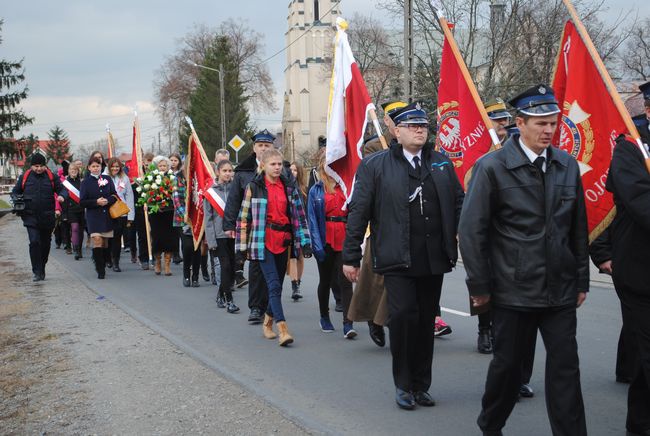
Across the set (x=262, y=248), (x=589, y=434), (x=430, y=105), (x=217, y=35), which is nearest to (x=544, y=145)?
(x=589, y=434)

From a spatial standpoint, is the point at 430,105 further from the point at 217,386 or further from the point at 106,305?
the point at 217,386

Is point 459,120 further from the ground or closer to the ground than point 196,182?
further from the ground

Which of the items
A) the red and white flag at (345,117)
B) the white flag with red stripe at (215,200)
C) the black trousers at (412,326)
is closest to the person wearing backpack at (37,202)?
the white flag with red stripe at (215,200)

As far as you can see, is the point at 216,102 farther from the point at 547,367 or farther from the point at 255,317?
the point at 547,367

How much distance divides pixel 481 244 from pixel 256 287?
16.0 ft

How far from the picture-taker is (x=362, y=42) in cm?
6266

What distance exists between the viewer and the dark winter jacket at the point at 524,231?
4363 millimetres

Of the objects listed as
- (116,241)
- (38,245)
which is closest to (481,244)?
(38,245)

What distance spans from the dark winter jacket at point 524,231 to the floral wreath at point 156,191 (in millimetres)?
10325

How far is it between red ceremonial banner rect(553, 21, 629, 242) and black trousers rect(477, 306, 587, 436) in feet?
3.62

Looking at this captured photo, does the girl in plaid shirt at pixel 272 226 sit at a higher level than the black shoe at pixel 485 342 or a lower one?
higher

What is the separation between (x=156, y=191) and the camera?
1434 cm

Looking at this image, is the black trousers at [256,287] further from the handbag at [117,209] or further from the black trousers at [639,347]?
the handbag at [117,209]

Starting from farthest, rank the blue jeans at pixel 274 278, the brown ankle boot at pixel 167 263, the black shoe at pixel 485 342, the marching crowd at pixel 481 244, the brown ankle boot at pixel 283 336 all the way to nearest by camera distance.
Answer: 1. the brown ankle boot at pixel 167 263
2. the blue jeans at pixel 274 278
3. the brown ankle boot at pixel 283 336
4. the black shoe at pixel 485 342
5. the marching crowd at pixel 481 244
